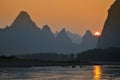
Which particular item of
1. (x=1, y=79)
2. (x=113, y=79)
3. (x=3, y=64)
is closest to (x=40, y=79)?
(x=1, y=79)

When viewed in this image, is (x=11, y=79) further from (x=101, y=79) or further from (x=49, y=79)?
(x=101, y=79)

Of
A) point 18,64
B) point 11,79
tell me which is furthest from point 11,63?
point 11,79

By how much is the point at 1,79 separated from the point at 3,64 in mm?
53111

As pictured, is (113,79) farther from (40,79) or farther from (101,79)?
(40,79)

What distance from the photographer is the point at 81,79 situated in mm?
62281

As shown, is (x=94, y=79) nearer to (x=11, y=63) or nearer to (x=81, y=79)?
(x=81, y=79)

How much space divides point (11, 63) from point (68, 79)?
59349 millimetres

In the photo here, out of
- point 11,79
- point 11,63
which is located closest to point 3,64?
point 11,63

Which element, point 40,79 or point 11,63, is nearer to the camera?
point 40,79

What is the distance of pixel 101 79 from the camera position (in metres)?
62.8

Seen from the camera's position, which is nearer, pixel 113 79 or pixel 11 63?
pixel 113 79

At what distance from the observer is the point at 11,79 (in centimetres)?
6256

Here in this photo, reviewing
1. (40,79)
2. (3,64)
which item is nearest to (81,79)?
(40,79)

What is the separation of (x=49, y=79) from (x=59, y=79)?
1.53 m
